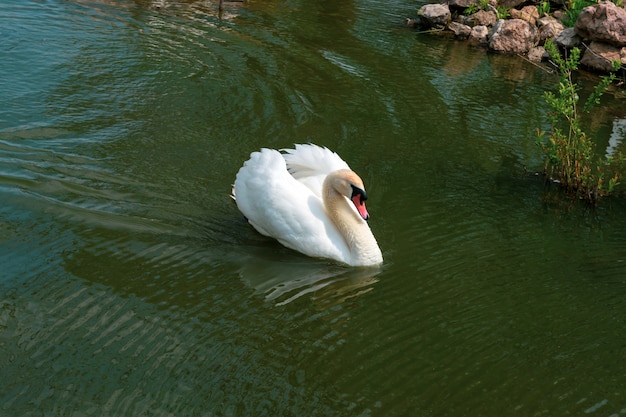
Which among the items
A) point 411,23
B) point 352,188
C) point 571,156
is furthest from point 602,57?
point 352,188

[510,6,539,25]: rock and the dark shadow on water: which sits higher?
[510,6,539,25]: rock

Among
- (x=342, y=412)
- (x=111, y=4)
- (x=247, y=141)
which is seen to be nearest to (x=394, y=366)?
(x=342, y=412)

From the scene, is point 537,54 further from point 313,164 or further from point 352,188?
point 352,188

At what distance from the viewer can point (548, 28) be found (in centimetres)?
1536

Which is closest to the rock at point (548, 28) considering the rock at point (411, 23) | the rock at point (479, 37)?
the rock at point (479, 37)

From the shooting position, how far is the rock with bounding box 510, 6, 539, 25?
52.1 feet

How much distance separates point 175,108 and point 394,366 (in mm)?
5364

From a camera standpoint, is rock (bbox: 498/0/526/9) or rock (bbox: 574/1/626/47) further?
rock (bbox: 498/0/526/9)

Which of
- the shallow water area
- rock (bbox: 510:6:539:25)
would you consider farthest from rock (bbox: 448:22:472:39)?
the shallow water area

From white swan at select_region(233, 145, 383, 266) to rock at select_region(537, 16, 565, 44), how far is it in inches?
364

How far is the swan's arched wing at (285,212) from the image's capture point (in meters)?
7.12

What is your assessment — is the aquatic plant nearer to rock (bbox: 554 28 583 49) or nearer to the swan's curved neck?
the swan's curved neck

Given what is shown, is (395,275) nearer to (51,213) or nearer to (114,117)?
(51,213)

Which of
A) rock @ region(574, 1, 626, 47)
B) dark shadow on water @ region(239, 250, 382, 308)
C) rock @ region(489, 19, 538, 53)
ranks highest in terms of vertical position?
rock @ region(574, 1, 626, 47)
